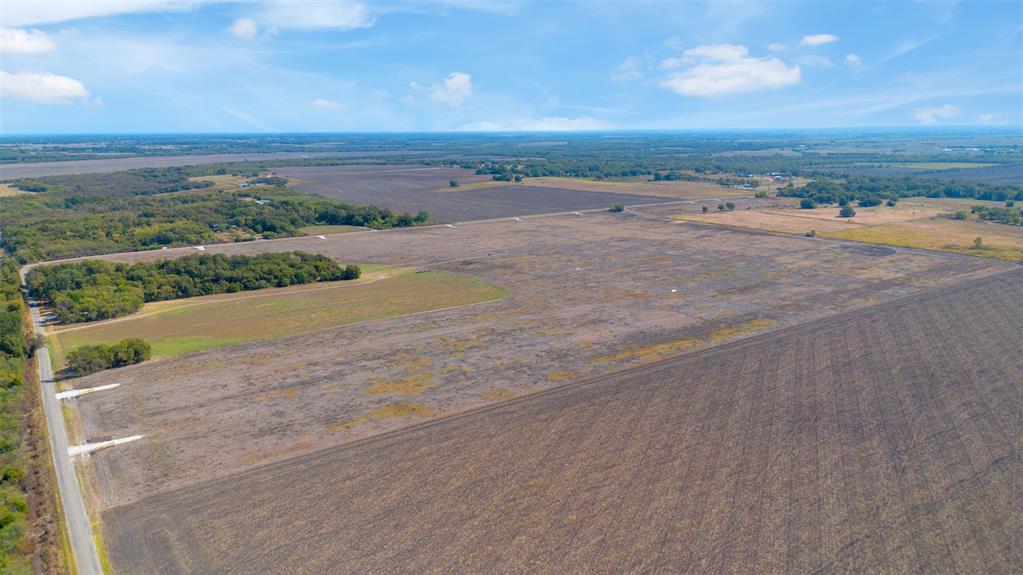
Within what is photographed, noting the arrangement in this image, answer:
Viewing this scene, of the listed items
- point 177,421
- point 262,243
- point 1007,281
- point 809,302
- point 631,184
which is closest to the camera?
point 177,421

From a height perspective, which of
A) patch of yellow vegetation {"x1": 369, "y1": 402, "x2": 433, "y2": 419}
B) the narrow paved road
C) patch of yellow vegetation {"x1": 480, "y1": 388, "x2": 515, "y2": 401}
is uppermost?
patch of yellow vegetation {"x1": 480, "y1": 388, "x2": 515, "y2": 401}

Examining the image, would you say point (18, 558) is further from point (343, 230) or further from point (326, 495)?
point (343, 230)

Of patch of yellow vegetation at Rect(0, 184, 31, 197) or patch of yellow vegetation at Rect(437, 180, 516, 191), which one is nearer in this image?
patch of yellow vegetation at Rect(0, 184, 31, 197)

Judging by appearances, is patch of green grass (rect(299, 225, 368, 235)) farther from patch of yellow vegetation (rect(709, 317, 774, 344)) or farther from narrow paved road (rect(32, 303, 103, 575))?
patch of yellow vegetation (rect(709, 317, 774, 344))

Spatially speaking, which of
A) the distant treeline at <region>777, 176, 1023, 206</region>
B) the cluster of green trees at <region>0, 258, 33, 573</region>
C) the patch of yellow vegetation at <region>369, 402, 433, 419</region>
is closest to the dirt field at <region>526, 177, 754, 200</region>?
the distant treeline at <region>777, 176, 1023, 206</region>

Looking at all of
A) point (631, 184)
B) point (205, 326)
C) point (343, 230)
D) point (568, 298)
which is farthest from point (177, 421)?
point (631, 184)

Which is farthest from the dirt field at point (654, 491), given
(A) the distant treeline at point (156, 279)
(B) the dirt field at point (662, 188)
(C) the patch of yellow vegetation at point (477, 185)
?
(C) the patch of yellow vegetation at point (477, 185)

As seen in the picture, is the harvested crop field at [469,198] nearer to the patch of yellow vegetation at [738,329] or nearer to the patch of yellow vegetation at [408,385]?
the patch of yellow vegetation at [738,329]
